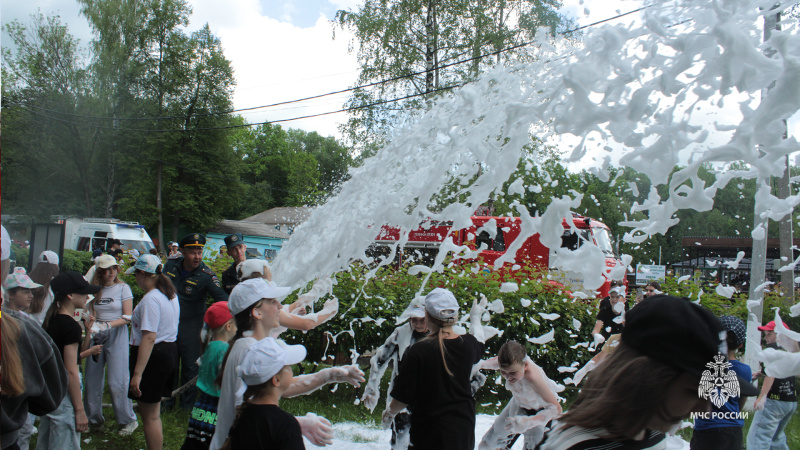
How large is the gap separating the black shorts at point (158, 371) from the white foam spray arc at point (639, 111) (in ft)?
7.33

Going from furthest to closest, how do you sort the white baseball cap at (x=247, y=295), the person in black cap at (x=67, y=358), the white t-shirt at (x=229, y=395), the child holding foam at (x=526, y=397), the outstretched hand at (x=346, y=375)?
the person in black cap at (x=67, y=358) < the child holding foam at (x=526, y=397) < the outstretched hand at (x=346, y=375) < the white baseball cap at (x=247, y=295) < the white t-shirt at (x=229, y=395)

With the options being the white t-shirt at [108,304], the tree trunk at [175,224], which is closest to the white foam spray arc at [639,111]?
the white t-shirt at [108,304]

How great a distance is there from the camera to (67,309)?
3.87 metres

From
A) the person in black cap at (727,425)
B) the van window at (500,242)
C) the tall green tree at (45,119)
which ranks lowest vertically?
the person in black cap at (727,425)

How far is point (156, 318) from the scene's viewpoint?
414cm

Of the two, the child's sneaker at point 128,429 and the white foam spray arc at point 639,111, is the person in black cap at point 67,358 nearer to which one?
the child's sneaker at point 128,429

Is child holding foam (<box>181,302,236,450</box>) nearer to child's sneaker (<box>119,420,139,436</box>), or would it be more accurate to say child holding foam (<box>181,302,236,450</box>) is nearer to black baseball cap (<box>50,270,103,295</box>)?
black baseball cap (<box>50,270,103,295</box>)

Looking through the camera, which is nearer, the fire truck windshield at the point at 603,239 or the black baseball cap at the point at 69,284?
the black baseball cap at the point at 69,284

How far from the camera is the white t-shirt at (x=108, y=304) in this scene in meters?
4.90

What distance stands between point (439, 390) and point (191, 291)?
10.9 ft

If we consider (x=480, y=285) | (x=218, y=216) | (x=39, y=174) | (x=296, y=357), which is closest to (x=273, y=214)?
(x=218, y=216)

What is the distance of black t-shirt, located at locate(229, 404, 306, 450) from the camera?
81.0 inches

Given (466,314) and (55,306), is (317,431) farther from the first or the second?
(466,314)

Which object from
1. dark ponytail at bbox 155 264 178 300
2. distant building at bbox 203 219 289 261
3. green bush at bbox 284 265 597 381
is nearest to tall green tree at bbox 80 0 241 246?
distant building at bbox 203 219 289 261
